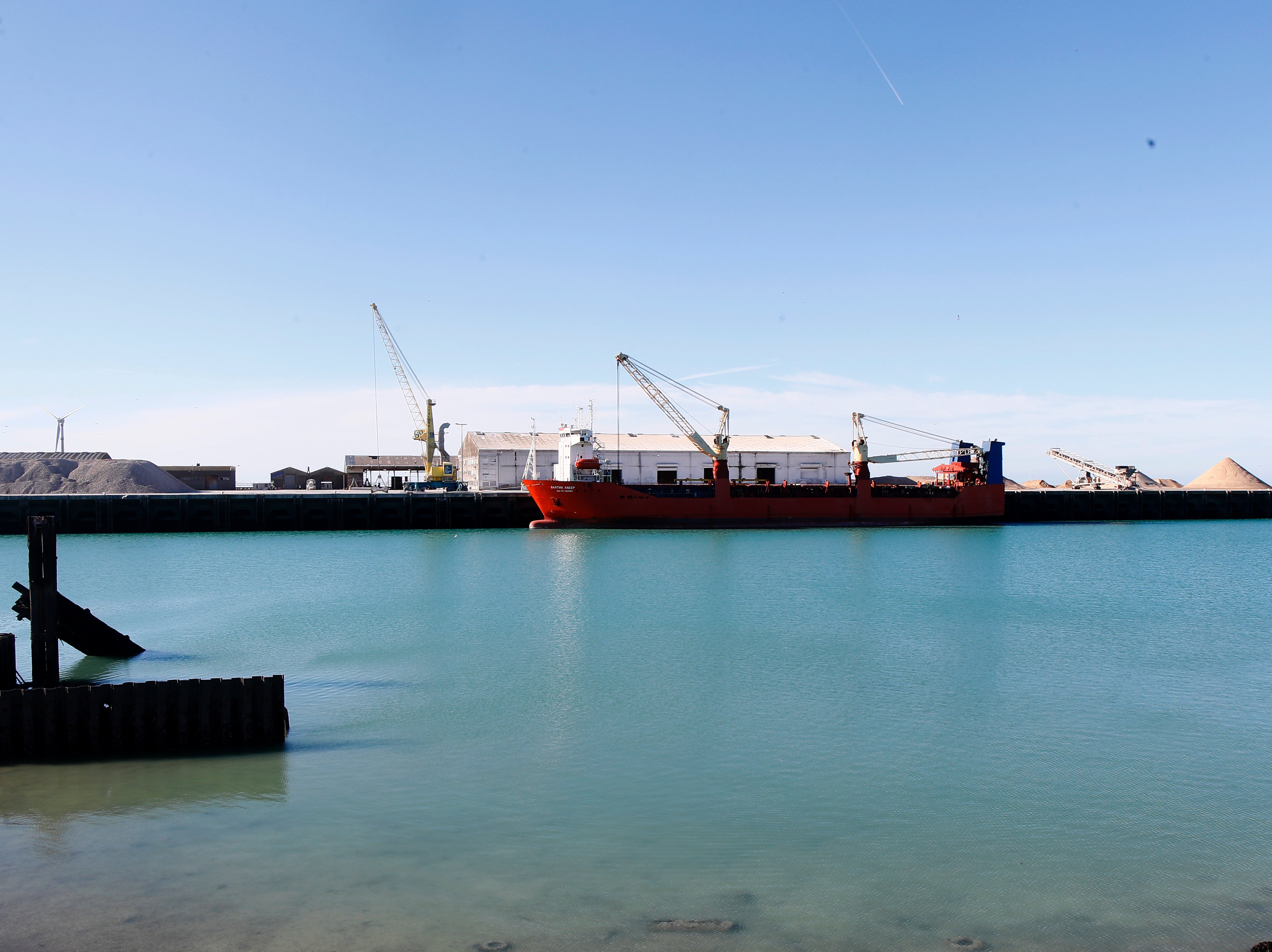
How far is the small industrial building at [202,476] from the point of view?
93.5 meters

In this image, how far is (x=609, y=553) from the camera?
4566 cm

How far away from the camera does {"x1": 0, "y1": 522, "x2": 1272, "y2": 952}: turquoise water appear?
788 cm

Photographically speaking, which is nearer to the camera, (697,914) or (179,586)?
(697,914)

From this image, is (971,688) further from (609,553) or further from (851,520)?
(851,520)

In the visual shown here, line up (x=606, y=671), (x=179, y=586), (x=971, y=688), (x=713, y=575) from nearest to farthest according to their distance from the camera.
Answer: (x=971, y=688) < (x=606, y=671) < (x=179, y=586) < (x=713, y=575)

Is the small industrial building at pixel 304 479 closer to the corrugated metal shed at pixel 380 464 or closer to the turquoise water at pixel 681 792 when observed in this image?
the corrugated metal shed at pixel 380 464

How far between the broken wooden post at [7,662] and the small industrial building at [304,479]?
3196 inches

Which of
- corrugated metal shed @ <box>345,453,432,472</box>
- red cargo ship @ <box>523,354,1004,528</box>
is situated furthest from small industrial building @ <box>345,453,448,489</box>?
red cargo ship @ <box>523,354,1004,528</box>

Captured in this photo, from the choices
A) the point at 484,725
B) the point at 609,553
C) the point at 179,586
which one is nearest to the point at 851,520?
the point at 609,553

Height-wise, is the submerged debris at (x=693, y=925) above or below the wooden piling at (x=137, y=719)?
below

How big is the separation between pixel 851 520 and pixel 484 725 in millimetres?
54405

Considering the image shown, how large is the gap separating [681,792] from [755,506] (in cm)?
5322

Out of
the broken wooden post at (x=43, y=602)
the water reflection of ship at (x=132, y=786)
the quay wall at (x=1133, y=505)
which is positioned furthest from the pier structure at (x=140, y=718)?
the quay wall at (x=1133, y=505)

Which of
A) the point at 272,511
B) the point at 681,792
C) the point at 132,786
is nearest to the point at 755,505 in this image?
the point at 272,511
